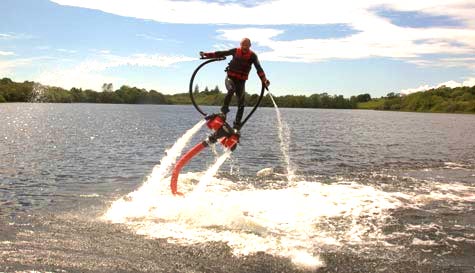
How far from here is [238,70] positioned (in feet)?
50.6

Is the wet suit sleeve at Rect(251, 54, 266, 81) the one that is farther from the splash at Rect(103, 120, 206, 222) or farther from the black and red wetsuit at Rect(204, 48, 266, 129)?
the splash at Rect(103, 120, 206, 222)

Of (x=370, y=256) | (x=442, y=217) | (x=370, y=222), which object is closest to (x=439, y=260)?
(x=370, y=256)

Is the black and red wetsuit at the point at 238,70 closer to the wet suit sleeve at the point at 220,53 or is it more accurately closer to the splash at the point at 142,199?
the wet suit sleeve at the point at 220,53

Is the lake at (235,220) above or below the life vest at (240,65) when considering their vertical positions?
below

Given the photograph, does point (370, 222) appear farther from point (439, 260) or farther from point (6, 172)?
point (6, 172)

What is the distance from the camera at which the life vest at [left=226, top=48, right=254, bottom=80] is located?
15.2 metres

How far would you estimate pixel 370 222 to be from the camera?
1495cm

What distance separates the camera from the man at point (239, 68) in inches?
596

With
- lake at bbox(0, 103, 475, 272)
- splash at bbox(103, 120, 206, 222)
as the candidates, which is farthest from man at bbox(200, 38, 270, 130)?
lake at bbox(0, 103, 475, 272)

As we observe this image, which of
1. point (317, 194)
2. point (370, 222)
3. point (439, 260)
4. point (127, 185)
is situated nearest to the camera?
point (439, 260)

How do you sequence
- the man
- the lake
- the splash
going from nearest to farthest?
the lake
the splash
the man

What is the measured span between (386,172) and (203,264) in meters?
18.8

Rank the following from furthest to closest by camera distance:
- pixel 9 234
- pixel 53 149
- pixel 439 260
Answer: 1. pixel 53 149
2. pixel 9 234
3. pixel 439 260

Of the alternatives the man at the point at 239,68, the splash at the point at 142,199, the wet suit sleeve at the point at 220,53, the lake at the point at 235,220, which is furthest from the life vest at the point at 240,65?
the lake at the point at 235,220
